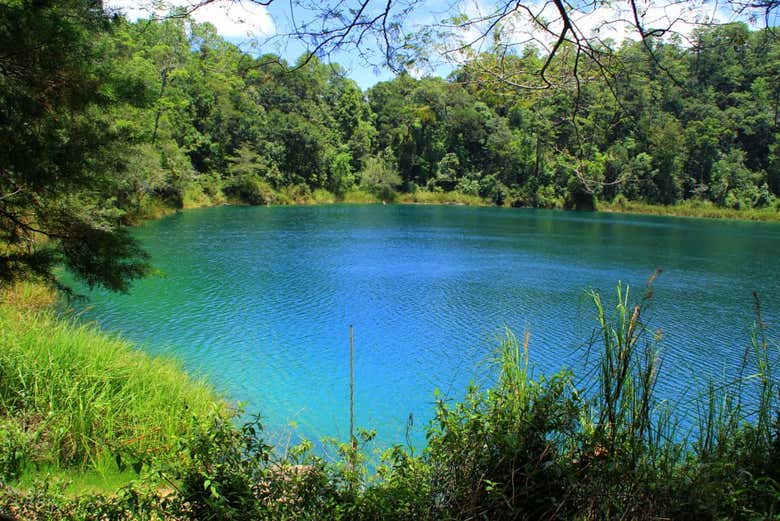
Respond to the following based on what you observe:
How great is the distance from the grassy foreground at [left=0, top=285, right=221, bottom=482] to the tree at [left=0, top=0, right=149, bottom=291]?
1069mm

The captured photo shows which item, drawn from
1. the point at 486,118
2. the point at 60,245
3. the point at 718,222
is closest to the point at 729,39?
the point at 60,245

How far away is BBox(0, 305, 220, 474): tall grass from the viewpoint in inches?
155

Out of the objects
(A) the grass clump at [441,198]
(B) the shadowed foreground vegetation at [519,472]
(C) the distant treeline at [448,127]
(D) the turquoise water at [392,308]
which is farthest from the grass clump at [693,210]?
(B) the shadowed foreground vegetation at [519,472]

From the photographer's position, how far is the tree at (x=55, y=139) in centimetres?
292

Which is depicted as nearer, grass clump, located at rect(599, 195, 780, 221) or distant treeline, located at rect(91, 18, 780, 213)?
distant treeline, located at rect(91, 18, 780, 213)

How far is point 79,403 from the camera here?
438 cm

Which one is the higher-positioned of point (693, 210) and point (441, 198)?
point (441, 198)

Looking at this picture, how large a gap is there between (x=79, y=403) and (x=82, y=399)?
17 centimetres

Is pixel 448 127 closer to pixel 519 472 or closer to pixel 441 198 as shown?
pixel 441 198

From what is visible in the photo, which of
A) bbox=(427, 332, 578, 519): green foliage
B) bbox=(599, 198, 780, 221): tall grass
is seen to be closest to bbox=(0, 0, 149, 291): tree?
bbox=(427, 332, 578, 519): green foliage

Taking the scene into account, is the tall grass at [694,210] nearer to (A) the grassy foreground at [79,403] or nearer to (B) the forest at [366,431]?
(B) the forest at [366,431]

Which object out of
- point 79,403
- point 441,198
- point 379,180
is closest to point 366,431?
point 79,403

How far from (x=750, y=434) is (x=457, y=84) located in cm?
237

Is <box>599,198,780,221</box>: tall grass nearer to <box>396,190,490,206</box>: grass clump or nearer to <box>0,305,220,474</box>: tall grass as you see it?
<box>396,190,490,206</box>: grass clump
